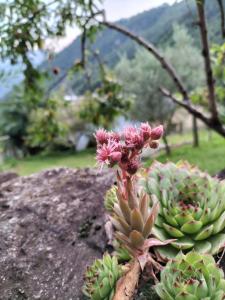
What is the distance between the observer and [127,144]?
1.29m

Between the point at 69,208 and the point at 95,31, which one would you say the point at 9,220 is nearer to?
the point at 69,208

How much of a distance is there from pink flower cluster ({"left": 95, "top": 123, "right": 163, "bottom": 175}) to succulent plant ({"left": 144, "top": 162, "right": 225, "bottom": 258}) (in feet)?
1.27

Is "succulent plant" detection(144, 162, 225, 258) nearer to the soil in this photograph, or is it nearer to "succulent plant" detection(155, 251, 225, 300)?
the soil

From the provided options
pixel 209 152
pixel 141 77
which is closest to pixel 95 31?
pixel 209 152

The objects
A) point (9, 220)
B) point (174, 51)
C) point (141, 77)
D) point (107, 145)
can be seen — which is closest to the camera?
point (107, 145)

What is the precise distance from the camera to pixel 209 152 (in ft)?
48.0

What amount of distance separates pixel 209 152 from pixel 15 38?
12.2m

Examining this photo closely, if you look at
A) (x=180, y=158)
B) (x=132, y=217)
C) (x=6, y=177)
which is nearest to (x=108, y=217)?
(x=132, y=217)

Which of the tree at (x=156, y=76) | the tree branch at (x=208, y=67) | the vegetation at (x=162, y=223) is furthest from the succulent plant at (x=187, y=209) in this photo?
the tree at (x=156, y=76)

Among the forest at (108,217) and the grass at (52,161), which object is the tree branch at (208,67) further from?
the grass at (52,161)

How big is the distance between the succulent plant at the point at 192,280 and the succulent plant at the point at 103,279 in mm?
150

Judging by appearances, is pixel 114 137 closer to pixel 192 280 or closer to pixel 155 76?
pixel 192 280

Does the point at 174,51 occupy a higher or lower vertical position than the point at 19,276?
higher

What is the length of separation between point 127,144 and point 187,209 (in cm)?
49
